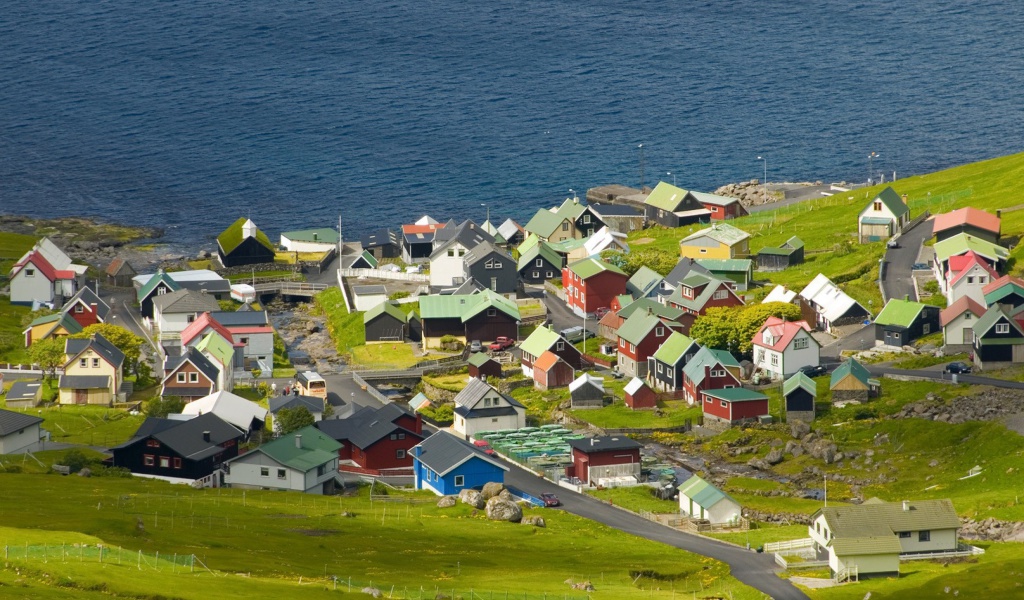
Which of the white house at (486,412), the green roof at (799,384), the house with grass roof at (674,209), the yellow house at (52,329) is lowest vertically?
the white house at (486,412)

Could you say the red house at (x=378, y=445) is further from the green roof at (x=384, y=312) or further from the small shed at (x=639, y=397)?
the green roof at (x=384, y=312)

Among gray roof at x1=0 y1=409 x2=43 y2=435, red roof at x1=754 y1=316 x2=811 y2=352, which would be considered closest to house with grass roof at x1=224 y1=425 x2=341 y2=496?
gray roof at x1=0 y1=409 x2=43 y2=435

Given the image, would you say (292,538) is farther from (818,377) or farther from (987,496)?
(818,377)

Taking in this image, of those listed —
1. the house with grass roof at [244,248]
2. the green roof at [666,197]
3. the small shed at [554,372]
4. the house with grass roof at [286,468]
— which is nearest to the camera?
the house with grass roof at [286,468]

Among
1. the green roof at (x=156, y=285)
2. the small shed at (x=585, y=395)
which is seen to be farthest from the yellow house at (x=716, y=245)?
the green roof at (x=156, y=285)

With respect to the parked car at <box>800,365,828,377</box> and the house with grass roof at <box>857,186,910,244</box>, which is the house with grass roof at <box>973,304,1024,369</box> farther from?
the house with grass roof at <box>857,186,910,244</box>

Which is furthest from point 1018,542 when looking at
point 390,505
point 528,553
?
point 390,505

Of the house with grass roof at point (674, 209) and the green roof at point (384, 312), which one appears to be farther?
the house with grass roof at point (674, 209)
